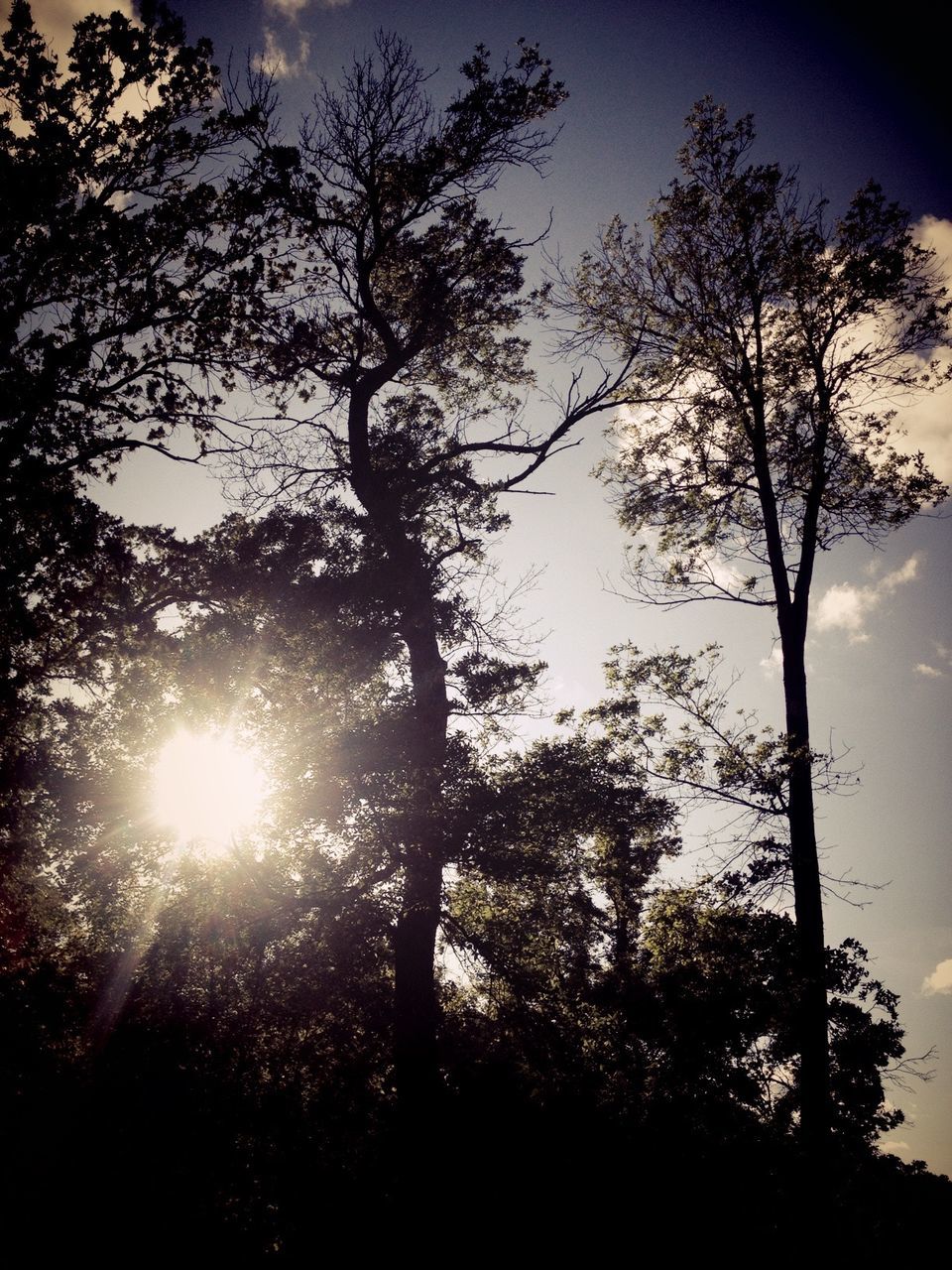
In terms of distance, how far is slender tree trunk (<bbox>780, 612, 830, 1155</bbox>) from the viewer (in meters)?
7.25

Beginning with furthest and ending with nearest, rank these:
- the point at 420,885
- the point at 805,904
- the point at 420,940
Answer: the point at 420,940
the point at 420,885
the point at 805,904

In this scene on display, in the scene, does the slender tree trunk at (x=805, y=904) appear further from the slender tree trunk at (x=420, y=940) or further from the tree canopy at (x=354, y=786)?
the slender tree trunk at (x=420, y=940)

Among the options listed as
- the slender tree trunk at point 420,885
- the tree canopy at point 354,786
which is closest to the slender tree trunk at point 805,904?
the tree canopy at point 354,786

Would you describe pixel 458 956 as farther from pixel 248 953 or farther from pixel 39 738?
pixel 39 738

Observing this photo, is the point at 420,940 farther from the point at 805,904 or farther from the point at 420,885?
the point at 805,904

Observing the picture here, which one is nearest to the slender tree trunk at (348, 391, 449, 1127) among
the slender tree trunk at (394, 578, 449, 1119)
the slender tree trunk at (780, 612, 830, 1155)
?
the slender tree trunk at (394, 578, 449, 1119)

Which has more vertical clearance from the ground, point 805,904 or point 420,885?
point 805,904

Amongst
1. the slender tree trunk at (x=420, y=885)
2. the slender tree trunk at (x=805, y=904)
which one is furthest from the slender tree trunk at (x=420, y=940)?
the slender tree trunk at (x=805, y=904)

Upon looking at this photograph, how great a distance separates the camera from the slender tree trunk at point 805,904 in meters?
7.25

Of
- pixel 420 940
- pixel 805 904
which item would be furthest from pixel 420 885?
pixel 805 904

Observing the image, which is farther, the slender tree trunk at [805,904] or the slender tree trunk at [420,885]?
the slender tree trunk at [420,885]

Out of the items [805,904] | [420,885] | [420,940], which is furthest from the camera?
[420,940]

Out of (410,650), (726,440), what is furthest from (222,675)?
(726,440)

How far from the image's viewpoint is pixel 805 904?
26.5 feet
